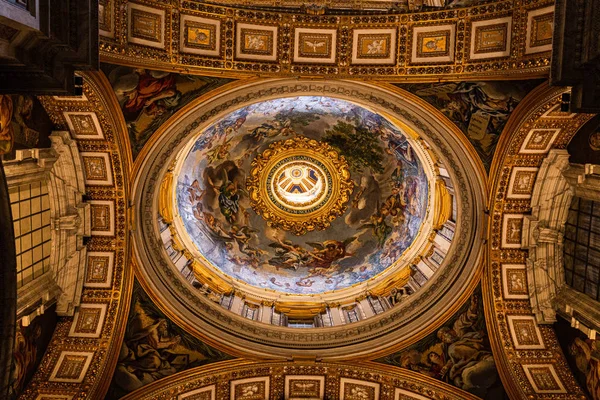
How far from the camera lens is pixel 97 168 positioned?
14609mm

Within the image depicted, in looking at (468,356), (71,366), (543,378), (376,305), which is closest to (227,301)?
(376,305)

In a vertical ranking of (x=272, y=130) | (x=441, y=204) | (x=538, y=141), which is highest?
(x=272, y=130)

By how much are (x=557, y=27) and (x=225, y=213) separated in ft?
48.8

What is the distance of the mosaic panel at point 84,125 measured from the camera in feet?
44.5

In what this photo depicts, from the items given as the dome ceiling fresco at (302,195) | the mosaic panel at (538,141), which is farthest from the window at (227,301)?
the mosaic panel at (538,141)

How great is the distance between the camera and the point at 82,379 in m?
14.9

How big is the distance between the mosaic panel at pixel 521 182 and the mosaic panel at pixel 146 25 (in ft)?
32.5

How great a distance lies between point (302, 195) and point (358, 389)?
905 cm

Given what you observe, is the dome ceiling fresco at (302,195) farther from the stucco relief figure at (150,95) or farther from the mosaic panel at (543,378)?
the mosaic panel at (543,378)

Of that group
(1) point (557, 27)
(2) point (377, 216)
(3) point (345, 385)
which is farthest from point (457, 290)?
(1) point (557, 27)

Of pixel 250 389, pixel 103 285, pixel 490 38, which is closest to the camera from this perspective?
pixel 490 38

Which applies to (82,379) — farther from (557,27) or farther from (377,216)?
(557,27)

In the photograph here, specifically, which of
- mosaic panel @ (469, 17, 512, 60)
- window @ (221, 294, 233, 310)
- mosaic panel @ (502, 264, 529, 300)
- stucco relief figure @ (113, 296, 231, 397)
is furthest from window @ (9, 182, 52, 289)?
mosaic panel @ (502, 264, 529, 300)

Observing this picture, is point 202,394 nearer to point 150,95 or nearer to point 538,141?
point 150,95
